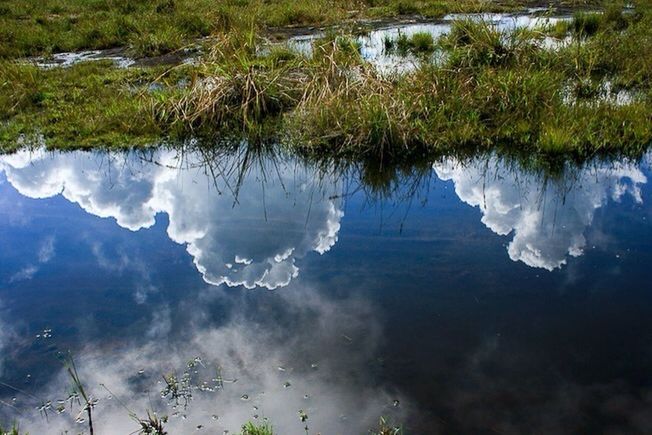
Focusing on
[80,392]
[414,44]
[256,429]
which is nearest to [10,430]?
[80,392]

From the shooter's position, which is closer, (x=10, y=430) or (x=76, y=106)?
(x=10, y=430)

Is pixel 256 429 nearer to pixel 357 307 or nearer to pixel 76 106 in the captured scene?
pixel 357 307

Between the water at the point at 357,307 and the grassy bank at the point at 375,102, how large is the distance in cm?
54

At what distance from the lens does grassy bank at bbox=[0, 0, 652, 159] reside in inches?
326

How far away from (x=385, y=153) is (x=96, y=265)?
3846 millimetres

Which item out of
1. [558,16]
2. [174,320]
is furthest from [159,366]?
[558,16]

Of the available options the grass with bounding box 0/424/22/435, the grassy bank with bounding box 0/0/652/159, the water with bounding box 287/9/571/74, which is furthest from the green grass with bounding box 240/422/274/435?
the water with bounding box 287/9/571/74

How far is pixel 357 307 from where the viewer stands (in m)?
5.38

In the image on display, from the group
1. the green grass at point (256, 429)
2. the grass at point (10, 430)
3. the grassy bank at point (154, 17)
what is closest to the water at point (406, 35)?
the grassy bank at point (154, 17)

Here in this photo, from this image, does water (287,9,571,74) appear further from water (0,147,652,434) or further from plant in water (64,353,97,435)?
plant in water (64,353,97,435)

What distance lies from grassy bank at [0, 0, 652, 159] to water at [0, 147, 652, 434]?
54 centimetres

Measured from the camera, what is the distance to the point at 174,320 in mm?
5344

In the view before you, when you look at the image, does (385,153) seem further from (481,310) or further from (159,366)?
(159,366)

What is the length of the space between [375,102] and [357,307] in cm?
388
